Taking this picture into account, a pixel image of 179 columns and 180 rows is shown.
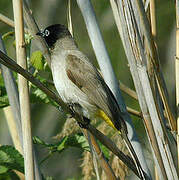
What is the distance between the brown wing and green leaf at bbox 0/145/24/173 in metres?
0.57

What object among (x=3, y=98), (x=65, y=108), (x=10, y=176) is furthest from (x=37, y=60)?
(x=10, y=176)

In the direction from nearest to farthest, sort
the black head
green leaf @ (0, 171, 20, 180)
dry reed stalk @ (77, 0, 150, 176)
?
dry reed stalk @ (77, 0, 150, 176), green leaf @ (0, 171, 20, 180), the black head

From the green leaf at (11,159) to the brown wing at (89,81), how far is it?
1.87ft

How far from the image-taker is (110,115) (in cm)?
249

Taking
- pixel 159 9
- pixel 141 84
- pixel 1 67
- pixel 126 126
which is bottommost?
pixel 126 126

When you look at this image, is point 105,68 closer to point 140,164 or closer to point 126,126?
point 126,126

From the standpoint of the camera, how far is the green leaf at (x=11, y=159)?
7.52 ft

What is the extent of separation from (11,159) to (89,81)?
29.0 inches

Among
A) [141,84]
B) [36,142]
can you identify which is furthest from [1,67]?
[141,84]

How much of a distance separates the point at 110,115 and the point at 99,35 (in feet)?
1.66

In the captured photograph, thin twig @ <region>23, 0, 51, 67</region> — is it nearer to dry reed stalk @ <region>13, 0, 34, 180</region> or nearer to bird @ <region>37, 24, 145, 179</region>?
dry reed stalk @ <region>13, 0, 34, 180</region>

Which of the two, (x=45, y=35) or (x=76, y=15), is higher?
(x=76, y=15)

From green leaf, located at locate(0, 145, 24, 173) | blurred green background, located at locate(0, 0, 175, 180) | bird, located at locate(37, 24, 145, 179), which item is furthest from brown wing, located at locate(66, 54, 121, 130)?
blurred green background, located at locate(0, 0, 175, 180)

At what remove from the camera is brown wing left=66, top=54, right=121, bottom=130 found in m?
2.66
